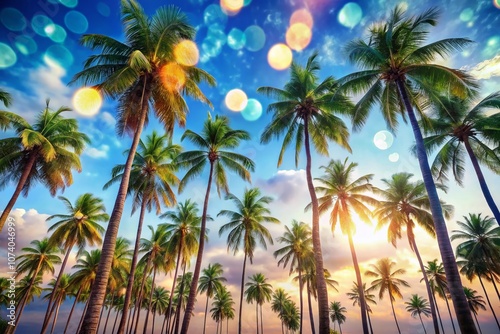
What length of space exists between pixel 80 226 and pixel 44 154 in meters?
13.0

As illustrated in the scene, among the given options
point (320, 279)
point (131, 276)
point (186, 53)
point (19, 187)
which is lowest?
point (320, 279)

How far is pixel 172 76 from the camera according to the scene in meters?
12.5

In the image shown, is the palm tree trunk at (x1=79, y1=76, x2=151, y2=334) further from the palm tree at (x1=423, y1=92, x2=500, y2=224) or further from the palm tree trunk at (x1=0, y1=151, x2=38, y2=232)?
the palm tree at (x1=423, y1=92, x2=500, y2=224)

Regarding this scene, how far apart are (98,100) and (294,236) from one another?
2939 centimetres

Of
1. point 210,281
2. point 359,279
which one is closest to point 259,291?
point 210,281

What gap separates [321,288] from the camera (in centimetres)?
1163

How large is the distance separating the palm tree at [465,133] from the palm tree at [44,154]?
22805 mm

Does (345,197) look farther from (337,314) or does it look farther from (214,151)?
(337,314)

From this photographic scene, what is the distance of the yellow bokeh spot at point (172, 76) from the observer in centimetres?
1230

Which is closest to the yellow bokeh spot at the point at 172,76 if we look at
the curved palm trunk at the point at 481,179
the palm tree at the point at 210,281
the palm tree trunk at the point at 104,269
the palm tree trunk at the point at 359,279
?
the palm tree trunk at the point at 104,269

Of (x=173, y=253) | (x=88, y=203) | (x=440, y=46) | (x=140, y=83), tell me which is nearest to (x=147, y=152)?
(x=140, y=83)

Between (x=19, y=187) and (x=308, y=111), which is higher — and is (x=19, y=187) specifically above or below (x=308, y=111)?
below

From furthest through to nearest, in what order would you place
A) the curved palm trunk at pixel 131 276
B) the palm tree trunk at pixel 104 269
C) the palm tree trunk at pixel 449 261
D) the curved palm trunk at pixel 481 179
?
the curved palm trunk at pixel 131 276
the curved palm trunk at pixel 481 179
the palm tree trunk at pixel 449 261
the palm tree trunk at pixel 104 269

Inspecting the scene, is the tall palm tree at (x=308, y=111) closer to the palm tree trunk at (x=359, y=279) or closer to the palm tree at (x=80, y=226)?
the palm tree trunk at (x=359, y=279)
